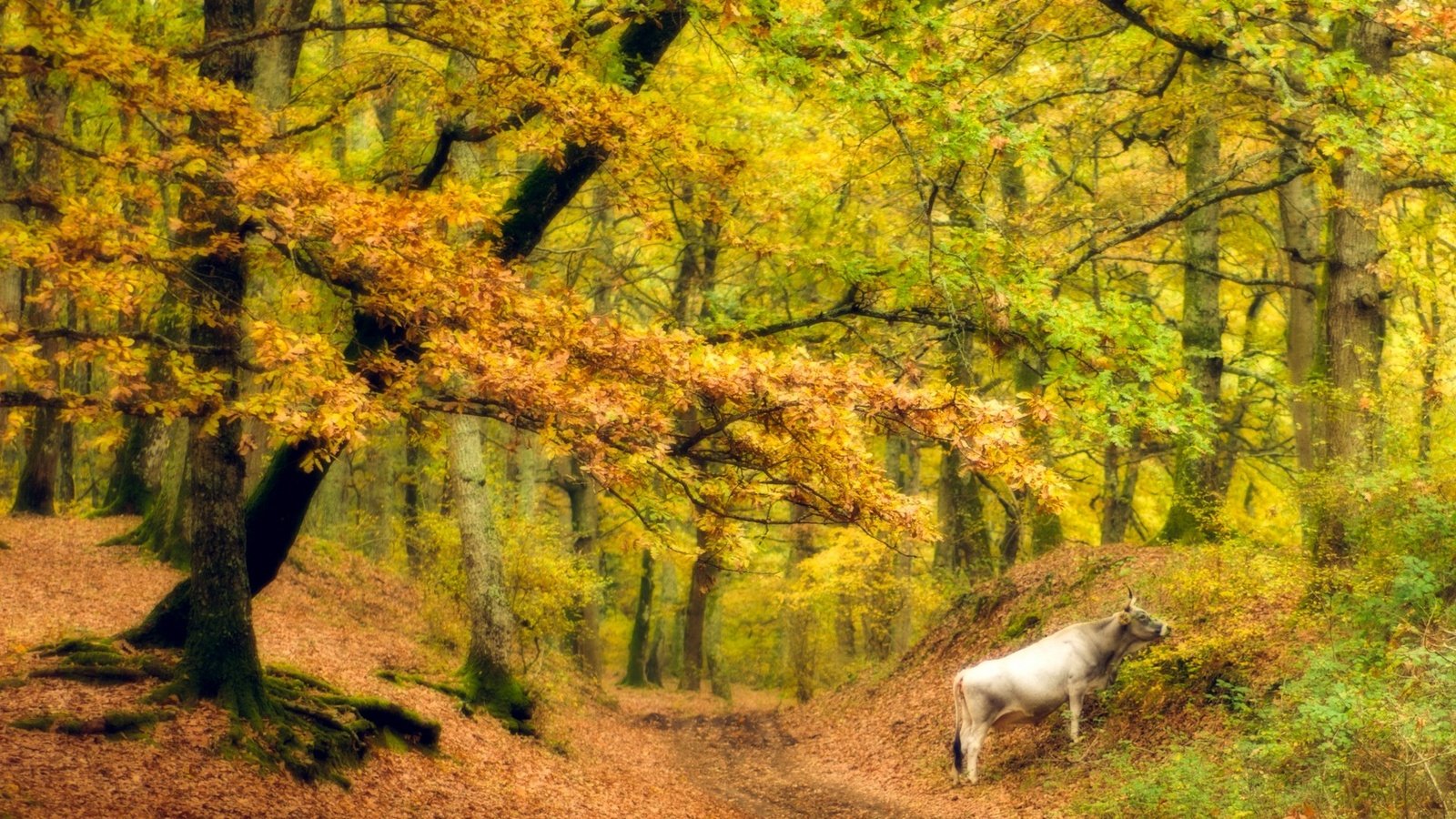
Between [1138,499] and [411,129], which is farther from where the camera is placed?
[1138,499]

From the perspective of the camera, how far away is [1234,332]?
30266mm

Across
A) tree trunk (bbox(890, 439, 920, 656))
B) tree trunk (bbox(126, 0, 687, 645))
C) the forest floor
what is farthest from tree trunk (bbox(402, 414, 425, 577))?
tree trunk (bbox(890, 439, 920, 656))

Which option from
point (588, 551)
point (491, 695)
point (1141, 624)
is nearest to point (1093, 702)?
point (1141, 624)

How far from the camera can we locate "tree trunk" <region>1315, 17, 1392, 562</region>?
13.0m

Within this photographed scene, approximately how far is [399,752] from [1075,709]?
753 cm

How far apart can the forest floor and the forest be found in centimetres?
9

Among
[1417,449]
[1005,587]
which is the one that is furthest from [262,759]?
[1005,587]

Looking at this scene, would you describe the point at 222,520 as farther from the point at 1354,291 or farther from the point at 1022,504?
the point at 1022,504

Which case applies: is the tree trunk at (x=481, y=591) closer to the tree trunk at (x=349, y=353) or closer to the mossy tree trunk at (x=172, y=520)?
the tree trunk at (x=349, y=353)

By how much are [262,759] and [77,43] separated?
5.71 meters

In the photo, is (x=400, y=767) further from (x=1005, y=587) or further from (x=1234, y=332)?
(x=1234, y=332)

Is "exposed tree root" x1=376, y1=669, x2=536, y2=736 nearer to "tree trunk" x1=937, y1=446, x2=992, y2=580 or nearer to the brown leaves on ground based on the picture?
the brown leaves on ground

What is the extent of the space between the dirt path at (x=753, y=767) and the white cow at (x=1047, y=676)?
1.51 metres

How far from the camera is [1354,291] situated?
1356cm
